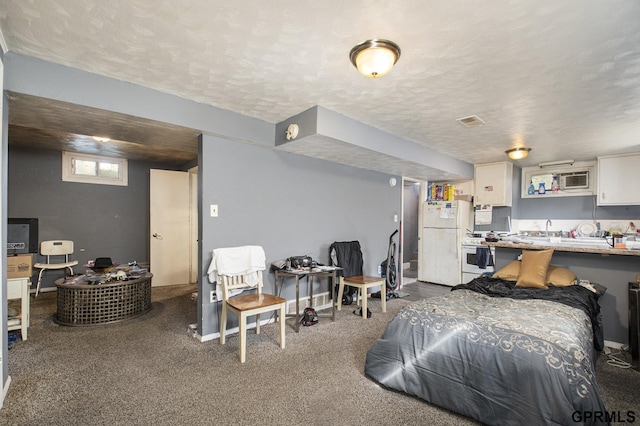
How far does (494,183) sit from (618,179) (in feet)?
5.32

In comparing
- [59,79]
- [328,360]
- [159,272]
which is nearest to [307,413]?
[328,360]

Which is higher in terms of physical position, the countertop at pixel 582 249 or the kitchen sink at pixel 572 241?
the countertop at pixel 582 249

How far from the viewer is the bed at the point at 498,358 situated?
5.22ft

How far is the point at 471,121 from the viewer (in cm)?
325

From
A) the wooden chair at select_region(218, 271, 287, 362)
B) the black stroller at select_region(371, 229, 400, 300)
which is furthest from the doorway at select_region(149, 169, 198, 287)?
the black stroller at select_region(371, 229, 400, 300)

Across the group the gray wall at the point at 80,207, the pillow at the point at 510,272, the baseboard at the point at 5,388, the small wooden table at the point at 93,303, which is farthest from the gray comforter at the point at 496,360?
the gray wall at the point at 80,207

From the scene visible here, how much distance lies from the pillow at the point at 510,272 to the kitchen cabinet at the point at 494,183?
88.2 inches

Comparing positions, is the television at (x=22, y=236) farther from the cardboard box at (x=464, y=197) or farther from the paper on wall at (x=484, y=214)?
the paper on wall at (x=484, y=214)

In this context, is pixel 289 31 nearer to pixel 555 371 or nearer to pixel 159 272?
pixel 555 371

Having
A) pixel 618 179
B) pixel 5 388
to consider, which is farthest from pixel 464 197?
pixel 5 388

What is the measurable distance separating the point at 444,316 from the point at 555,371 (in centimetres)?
66

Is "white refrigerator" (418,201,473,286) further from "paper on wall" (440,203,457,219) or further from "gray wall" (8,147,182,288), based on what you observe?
"gray wall" (8,147,182,288)

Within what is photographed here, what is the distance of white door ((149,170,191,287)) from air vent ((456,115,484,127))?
4709 millimetres

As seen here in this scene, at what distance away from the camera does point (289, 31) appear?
1.75m
